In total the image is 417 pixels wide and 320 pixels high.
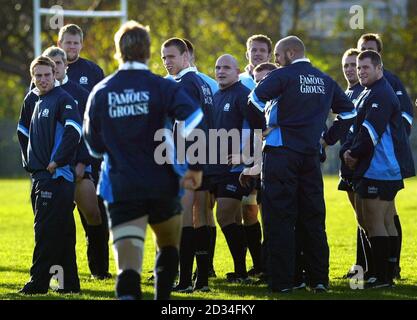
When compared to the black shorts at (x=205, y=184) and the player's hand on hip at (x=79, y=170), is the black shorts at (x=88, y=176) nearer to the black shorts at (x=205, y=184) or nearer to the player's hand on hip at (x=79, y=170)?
the player's hand on hip at (x=79, y=170)

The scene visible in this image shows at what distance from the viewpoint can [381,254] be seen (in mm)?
10211

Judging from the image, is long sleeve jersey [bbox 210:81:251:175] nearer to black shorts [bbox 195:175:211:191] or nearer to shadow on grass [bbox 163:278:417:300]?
black shorts [bbox 195:175:211:191]

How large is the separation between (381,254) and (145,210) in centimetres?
350

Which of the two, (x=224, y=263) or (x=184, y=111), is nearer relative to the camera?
(x=184, y=111)

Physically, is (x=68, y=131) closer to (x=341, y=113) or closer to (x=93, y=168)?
(x=93, y=168)

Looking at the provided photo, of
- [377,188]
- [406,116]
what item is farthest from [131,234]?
[406,116]

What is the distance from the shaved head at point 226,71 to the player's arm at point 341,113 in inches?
48.1

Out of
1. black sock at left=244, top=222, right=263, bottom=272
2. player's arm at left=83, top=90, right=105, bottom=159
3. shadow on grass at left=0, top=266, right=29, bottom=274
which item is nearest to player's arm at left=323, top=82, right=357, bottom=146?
black sock at left=244, top=222, right=263, bottom=272

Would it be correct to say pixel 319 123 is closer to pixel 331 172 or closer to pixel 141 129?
pixel 141 129

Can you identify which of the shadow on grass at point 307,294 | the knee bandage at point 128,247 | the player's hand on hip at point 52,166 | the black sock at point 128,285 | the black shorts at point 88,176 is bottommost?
the shadow on grass at point 307,294

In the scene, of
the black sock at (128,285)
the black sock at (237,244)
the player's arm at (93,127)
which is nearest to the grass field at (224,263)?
the black sock at (237,244)

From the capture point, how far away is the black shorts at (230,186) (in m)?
10.6
